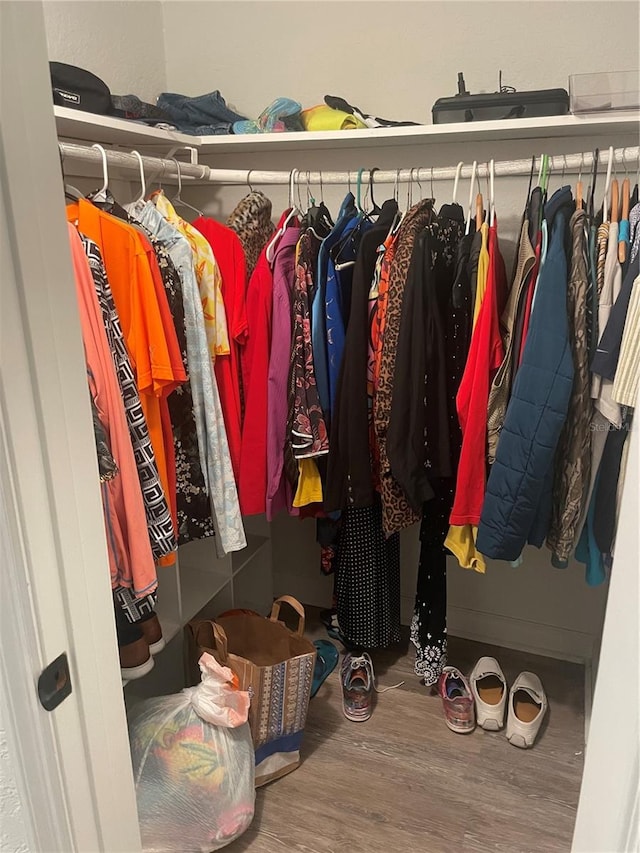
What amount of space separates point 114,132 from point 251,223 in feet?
1.42

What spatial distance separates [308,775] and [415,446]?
38.6 inches

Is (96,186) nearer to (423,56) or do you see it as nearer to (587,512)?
(423,56)

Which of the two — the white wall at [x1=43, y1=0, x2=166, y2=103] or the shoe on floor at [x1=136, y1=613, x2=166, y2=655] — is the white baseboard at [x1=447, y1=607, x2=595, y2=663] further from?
the white wall at [x1=43, y1=0, x2=166, y2=103]

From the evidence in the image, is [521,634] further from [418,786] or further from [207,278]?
[207,278]

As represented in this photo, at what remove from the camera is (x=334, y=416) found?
5.77 ft

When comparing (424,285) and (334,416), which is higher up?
(424,285)

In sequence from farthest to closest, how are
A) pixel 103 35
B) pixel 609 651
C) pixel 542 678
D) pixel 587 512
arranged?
pixel 542 678
pixel 103 35
pixel 587 512
pixel 609 651

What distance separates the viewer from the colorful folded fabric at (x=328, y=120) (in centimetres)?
191

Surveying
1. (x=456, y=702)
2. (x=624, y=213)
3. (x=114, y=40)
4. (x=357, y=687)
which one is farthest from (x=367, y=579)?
(x=114, y=40)

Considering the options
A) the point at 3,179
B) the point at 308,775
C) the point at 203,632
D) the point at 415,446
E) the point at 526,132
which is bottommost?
the point at 308,775

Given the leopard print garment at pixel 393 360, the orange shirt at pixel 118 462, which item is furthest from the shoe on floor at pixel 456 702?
the orange shirt at pixel 118 462

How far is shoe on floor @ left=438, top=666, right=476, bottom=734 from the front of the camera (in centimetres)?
201

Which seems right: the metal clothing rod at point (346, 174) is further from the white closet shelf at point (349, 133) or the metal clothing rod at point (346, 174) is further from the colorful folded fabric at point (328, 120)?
the colorful folded fabric at point (328, 120)

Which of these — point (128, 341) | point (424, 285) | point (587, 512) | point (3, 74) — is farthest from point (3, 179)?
point (587, 512)
